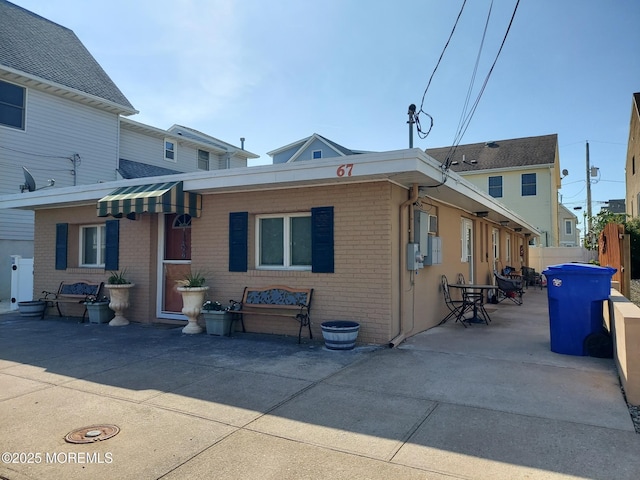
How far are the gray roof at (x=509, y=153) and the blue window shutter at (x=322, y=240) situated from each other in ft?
71.9

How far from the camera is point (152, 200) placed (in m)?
8.20

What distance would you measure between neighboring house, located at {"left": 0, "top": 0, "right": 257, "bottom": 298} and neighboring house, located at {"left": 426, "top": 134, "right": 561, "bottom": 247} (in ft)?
63.3

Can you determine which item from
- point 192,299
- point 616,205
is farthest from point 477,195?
point 616,205

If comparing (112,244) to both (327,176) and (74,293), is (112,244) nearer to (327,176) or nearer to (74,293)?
(74,293)

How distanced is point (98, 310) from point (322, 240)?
18.7 ft

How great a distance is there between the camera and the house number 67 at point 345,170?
6867 mm

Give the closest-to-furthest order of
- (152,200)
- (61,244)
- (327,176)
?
(327,176) → (152,200) → (61,244)

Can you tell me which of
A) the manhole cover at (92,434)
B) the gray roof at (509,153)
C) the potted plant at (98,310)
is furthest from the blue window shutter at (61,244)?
the gray roof at (509,153)

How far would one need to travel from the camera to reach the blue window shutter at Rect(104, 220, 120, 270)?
10.2 m

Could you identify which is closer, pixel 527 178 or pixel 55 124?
pixel 55 124

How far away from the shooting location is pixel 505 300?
14.6 m

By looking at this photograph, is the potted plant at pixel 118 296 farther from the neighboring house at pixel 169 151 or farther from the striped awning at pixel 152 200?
the neighboring house at pixel 169 151

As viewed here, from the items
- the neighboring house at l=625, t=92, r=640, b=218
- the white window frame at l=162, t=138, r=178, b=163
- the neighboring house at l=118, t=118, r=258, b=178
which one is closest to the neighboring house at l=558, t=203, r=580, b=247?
the neighboring house at l=625, t=92, r=640, b=218

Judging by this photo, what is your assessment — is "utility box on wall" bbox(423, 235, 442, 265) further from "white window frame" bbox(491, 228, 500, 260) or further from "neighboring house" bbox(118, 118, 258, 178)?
"neighboring house" bbox(118, 118, 258, 178)
